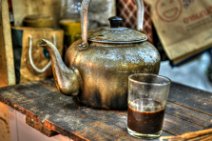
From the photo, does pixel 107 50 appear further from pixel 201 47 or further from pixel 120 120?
pixel 201 47

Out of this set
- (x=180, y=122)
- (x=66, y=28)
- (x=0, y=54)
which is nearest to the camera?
(x=180, y=122)

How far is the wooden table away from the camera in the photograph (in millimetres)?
854

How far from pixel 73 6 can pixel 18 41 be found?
352mm

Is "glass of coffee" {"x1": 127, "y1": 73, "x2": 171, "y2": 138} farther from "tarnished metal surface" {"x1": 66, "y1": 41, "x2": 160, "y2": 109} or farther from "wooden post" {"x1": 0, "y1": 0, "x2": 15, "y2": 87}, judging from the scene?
"wooden post" {"x1": 0, "y1": 0, "x2": 15, "y2": 87}

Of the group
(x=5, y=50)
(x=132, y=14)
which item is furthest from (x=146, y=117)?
(x=132, y=14)

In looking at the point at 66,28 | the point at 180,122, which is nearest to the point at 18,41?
the point at 66,28

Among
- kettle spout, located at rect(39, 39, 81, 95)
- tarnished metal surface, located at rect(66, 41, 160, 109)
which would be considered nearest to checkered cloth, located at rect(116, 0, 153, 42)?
tarnished metal surface, located at rect(66, 41, 160, 109)

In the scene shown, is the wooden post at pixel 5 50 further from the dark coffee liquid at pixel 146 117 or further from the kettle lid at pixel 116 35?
the dark coffee liquid at pixel 146 117

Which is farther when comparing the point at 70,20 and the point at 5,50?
the point at 70,20

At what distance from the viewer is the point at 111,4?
1.52 meters

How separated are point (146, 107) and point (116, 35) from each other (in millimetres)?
276

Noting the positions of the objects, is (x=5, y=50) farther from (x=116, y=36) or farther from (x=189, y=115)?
(x=189, y=115)

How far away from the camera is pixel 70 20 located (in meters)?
1.47

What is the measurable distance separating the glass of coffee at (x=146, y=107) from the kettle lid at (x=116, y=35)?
163 millimetres
